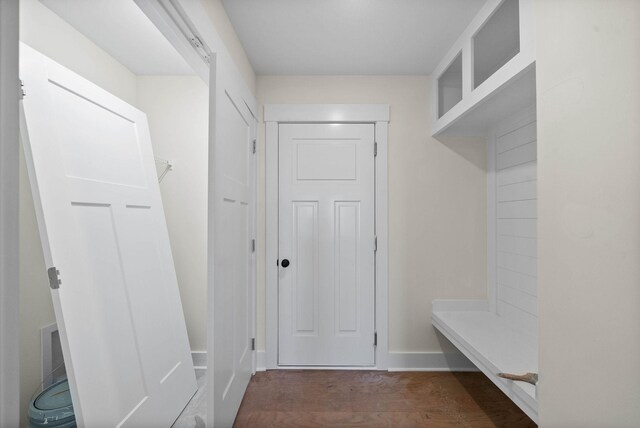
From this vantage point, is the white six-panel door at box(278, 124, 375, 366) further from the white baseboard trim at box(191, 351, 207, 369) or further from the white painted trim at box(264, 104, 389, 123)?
the white baseboard trim at box(191, 351, 207, 369)

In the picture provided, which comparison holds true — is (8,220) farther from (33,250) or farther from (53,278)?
(33,250)

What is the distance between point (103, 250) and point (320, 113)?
176 cm

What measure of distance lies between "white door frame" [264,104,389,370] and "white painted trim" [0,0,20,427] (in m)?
1.95

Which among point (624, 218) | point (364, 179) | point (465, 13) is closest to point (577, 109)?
point (624, 218)

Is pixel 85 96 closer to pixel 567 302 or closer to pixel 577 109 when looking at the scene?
pixel 577 109

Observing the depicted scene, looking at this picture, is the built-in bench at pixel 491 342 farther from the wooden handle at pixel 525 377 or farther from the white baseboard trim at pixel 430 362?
the white baseboard trim at pixel 430 362

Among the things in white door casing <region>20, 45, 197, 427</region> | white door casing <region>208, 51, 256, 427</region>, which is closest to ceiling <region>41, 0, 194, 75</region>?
white door casing <region>20, 45, 197, 427</region>

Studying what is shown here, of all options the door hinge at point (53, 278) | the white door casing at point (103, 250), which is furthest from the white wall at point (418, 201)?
the door hinge at point (53, 278)

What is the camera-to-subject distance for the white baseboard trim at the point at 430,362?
8.21 ft

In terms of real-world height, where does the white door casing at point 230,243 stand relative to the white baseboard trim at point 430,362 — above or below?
above

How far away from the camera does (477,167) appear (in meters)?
2.56

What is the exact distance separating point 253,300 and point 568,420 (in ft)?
6.32

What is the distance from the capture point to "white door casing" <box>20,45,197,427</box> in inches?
52.6

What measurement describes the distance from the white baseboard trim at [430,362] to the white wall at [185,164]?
158cm
